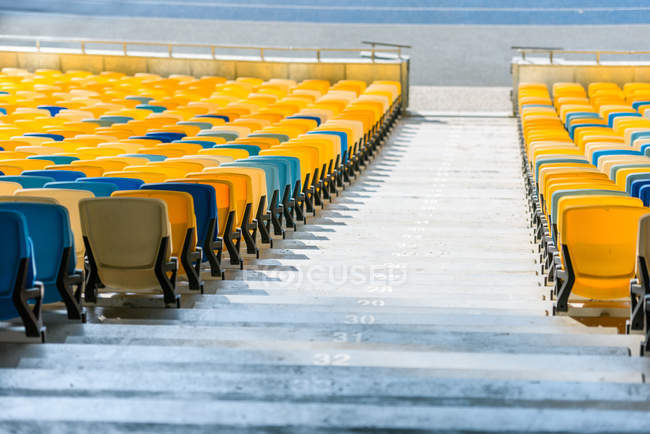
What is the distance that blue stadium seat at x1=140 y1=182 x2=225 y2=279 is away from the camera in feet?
17.4

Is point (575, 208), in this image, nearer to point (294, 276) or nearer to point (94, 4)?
point (294, 276)

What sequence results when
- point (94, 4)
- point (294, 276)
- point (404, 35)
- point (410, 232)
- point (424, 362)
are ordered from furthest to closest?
point (94, 4), point (404, 35), point (410, 232), point (294, 276), point (424, 362)

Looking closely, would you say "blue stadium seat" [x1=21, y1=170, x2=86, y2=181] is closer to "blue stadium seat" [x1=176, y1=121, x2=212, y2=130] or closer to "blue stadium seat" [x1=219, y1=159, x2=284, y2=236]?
"blue stadium seat" [x1=219, y1=159, x2=284, y2=236]

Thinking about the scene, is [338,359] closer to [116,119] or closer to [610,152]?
[610,152]

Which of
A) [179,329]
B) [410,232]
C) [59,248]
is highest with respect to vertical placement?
[59,248]

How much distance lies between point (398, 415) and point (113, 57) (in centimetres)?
2016

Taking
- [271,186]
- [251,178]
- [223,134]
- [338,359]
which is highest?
[251,178]

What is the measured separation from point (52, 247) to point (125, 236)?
16.7 inches

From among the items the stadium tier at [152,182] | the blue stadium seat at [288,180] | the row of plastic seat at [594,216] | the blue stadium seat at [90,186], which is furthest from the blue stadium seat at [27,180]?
the row of plastic seat at [594,216]

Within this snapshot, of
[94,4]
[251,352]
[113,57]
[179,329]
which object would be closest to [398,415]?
[251,352]

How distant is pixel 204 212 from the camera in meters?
5.39

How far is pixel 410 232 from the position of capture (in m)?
7.78

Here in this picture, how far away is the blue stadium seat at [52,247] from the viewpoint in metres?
4.22

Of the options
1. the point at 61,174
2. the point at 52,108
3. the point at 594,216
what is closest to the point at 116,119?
the point at 52,108
